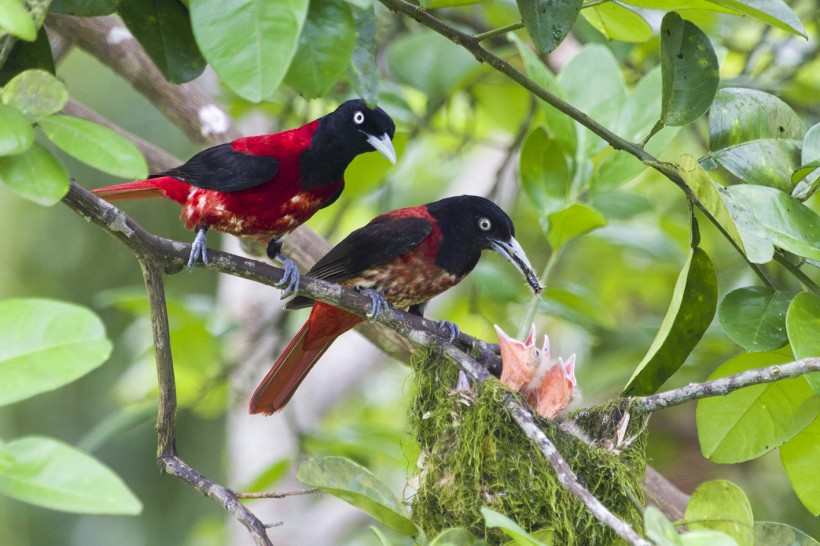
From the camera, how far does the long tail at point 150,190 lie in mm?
3152

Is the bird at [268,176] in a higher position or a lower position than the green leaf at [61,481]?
lower

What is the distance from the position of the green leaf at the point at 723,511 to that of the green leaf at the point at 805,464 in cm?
35

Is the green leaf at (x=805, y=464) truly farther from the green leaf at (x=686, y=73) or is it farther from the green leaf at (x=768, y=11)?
the green leaf at (x=768, y=11)

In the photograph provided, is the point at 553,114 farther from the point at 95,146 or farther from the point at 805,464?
the point at 95,146

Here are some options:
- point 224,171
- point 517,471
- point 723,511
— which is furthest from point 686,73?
point 224,171

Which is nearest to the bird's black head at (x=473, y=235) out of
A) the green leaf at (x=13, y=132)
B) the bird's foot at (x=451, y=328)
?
the bird's foot at (x=451, y=328)

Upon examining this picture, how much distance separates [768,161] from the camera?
6.93 ft

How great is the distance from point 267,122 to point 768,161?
338 centimetres

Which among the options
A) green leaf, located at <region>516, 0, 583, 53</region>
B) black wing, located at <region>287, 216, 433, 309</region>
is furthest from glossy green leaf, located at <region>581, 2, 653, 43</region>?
black wing, located at <region>287, 216, 433, 309</region>

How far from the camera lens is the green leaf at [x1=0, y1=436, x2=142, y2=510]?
108 centimetres

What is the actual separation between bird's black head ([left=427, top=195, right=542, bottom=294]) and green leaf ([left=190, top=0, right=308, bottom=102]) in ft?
6.75

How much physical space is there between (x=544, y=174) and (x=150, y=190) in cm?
133

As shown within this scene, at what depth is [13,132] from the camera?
1342 mm

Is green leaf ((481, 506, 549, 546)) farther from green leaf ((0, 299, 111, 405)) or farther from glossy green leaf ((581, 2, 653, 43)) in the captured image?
glossy green leaf ((581, 2, 653, 43))
